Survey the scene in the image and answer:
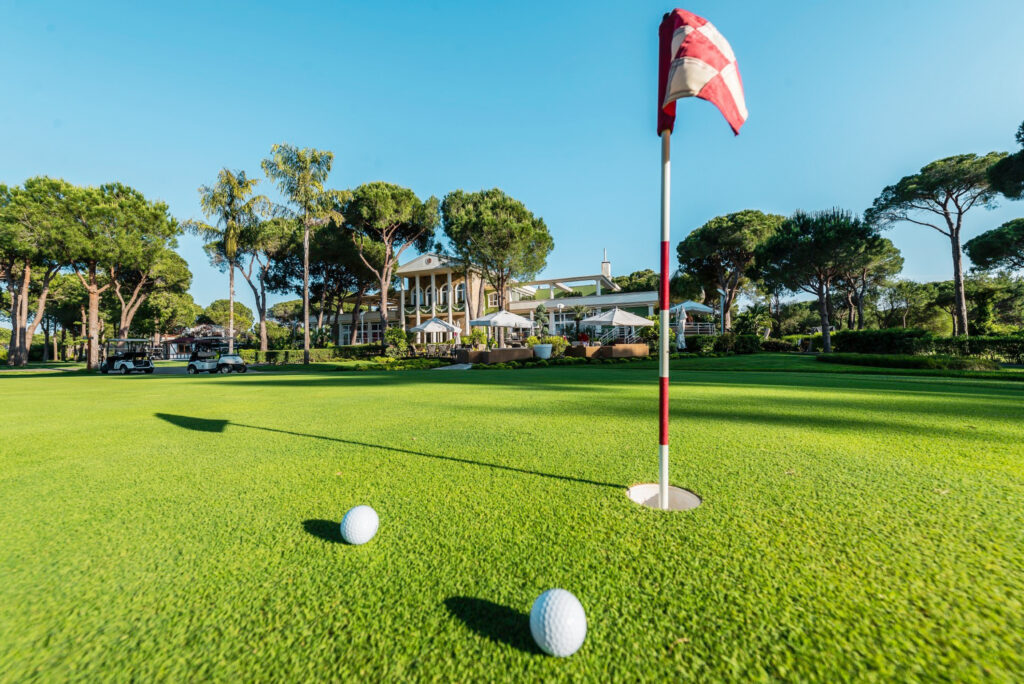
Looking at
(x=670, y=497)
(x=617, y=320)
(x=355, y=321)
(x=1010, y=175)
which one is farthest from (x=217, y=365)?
(x=1010, y=175)

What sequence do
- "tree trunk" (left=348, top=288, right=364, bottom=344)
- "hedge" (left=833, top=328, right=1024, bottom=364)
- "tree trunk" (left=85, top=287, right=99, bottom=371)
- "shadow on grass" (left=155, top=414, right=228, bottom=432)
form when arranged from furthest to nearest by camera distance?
"tree trunk" (left=348, top=288, right=364, bottom=344)
"tree trunk" (left=85, top=287, right=99, bottom=371)
"hedge" (left=833, top=328, right=1024, bottom=364)
"shadow on grass" (left=155, top=414, right=228, bottom=432)

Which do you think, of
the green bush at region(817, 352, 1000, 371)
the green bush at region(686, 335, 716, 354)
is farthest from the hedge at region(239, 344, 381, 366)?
the green bush at region(817, 352, 1000, 371)

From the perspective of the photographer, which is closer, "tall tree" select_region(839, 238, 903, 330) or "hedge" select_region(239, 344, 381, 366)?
"tall tree" select_region(839, 238, 903, 330)

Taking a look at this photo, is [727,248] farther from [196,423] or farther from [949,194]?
[196,423]

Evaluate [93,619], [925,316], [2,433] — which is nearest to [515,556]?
[93,619]

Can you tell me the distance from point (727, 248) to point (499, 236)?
19451 mm

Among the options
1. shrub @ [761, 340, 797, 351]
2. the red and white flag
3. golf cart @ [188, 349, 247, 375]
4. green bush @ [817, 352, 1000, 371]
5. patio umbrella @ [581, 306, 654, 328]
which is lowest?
golf cart @ [188, 349, 247, 375]

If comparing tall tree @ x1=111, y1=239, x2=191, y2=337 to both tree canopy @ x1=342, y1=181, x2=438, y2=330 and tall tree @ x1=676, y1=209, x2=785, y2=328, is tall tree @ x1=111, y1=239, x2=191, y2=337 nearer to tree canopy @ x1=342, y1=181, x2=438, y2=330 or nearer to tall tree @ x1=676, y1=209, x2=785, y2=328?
tree canopy @ x1=342, y1=181, x2=438, y2=330

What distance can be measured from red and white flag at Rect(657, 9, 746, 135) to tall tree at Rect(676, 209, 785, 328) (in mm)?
31928

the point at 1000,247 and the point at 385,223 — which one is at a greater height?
the point at 385,223

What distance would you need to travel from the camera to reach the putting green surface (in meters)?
1.24

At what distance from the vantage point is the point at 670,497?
2.46 m

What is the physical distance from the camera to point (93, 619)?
1.44 meters

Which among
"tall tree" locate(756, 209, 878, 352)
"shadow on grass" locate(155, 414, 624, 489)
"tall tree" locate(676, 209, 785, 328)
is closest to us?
"shadow on grass" locate(155, 414, 624, 489)
